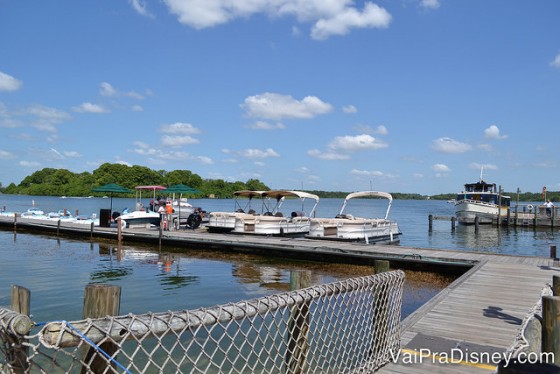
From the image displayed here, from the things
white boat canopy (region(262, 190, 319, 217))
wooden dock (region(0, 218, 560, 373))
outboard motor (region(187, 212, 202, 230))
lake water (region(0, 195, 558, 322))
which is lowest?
lake water (region(0, 195, 558, 322))

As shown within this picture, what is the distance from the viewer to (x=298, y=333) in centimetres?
402

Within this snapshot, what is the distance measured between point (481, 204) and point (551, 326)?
5144 cm

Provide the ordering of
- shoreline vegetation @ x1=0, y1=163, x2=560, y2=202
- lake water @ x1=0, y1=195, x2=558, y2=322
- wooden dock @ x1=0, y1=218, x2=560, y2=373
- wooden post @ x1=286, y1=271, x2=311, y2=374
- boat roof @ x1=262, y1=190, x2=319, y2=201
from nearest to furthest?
wooden post @ x1=286, y1=271, x2=311, y2=374, wooden dock @ x1=0, y1=218, x2=560, y2=373, lake water @ x1=0, y1=195, x2=558, y2=322, boat roof @ x1=262, y1=190, x2=319, y2=201, shoreline vegetation @ x1=0, y1=163, x2=560, y2=202

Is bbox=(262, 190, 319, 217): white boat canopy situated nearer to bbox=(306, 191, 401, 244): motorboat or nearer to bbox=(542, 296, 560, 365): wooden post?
bbox=(306, 191, 401, 244): motorboat

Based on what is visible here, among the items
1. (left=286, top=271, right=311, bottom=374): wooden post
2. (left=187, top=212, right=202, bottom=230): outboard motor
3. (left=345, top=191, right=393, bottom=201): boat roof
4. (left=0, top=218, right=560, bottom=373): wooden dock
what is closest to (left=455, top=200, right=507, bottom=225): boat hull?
(left=345, top=191, right=393, bottom=201): boat roof

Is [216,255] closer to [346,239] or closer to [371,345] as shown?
[346,239]

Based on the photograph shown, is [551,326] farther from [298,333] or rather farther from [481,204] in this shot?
[481,204]

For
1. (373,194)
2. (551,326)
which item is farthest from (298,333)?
(373,194)

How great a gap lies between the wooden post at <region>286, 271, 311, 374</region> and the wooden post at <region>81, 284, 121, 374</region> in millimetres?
1948

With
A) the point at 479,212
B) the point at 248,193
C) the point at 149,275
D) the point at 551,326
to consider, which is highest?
the point at 248,193

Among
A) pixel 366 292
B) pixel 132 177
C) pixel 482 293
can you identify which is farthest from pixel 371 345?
pixel 132 177

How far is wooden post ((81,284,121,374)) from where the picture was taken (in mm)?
2207

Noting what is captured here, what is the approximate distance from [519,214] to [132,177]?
100909 mm

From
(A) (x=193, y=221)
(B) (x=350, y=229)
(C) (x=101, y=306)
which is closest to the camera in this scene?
(C) (x=101, y=306)
